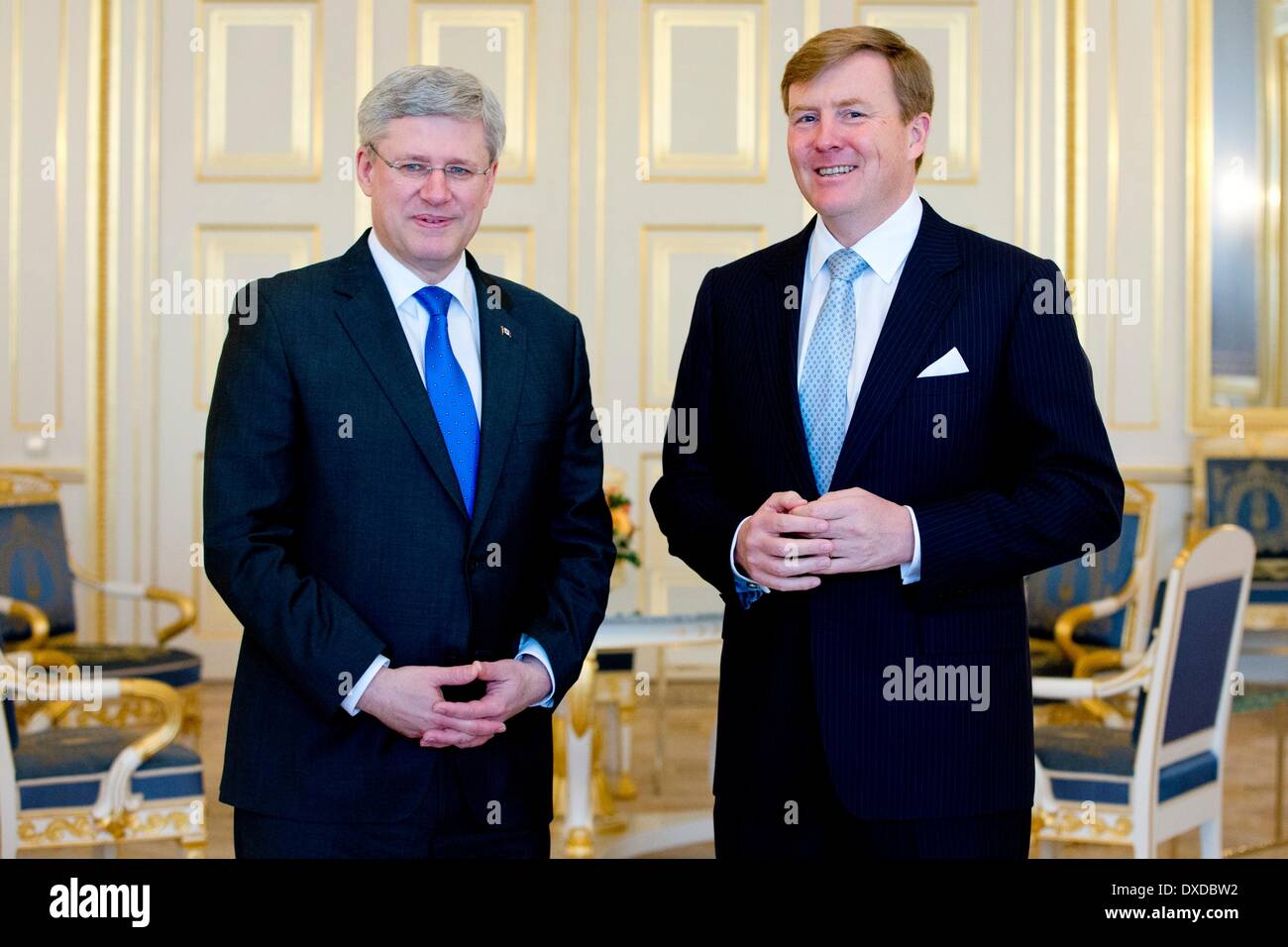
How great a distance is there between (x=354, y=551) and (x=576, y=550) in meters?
0.29

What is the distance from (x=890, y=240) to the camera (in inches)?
70.0

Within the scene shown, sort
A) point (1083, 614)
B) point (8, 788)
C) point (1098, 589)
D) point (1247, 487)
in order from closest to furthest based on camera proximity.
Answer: point (8, 788)
point (1083, 614)
point (1098, 589)
point (1247, 487)

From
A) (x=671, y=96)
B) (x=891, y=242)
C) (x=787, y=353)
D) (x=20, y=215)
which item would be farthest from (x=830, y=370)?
(x=20, y=215)

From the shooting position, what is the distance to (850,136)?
5.55 feet

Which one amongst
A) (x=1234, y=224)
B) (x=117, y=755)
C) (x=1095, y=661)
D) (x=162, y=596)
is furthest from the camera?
(x=1234, y=224)

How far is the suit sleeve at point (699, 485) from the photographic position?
175cm

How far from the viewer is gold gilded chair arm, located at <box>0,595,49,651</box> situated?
14.5 feet

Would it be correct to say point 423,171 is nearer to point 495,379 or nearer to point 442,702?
point 495,379

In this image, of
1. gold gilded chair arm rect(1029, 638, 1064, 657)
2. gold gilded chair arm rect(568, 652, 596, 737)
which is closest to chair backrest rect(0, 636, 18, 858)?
gold gilded chair arm rect(568, 652, 596, 737)

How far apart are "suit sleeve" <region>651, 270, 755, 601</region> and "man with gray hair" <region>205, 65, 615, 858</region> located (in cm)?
15

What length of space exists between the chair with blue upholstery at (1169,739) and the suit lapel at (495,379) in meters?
1.76
